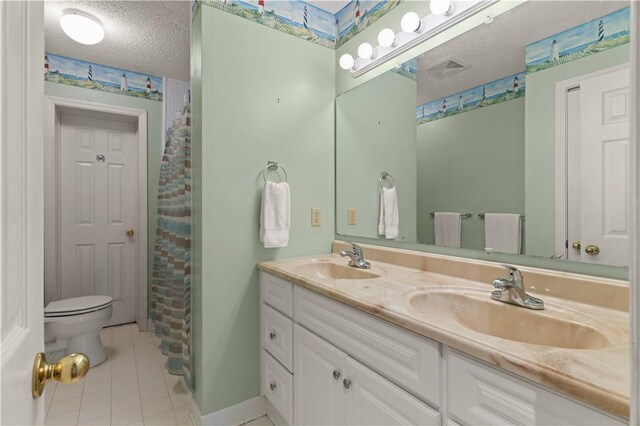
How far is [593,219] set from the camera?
3.34 ft

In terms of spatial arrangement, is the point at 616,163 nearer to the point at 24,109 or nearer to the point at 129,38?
the point at 24,109

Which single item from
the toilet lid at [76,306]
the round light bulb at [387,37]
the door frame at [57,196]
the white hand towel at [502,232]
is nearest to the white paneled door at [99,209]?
the door frame at [57,196]

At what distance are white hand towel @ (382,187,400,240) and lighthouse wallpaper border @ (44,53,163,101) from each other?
254 centimetres

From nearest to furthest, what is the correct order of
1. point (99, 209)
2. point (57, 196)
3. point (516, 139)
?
1. point (516, 139)
2. point (57, 196)
3. point (99, 209)

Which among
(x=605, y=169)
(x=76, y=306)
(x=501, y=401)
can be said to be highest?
(x=605, y=169)

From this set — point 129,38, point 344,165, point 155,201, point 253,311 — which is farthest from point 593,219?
point 155,201

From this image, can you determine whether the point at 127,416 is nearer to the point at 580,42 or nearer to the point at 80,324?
the point at 80,324

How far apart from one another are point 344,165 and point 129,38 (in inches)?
76.2

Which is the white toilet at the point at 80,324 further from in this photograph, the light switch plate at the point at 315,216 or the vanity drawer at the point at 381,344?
the vanity drawer at the point at 381,344

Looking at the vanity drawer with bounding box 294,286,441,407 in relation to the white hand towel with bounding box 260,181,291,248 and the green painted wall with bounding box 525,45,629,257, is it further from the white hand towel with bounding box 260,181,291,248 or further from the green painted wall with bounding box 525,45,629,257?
the green painted wall with bounding box 525,45,629,257

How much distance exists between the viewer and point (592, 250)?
3.36 feet

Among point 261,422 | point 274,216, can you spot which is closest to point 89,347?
point 261,422

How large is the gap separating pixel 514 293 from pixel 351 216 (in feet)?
3.55

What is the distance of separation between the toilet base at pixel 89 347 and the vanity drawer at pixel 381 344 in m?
1.95
